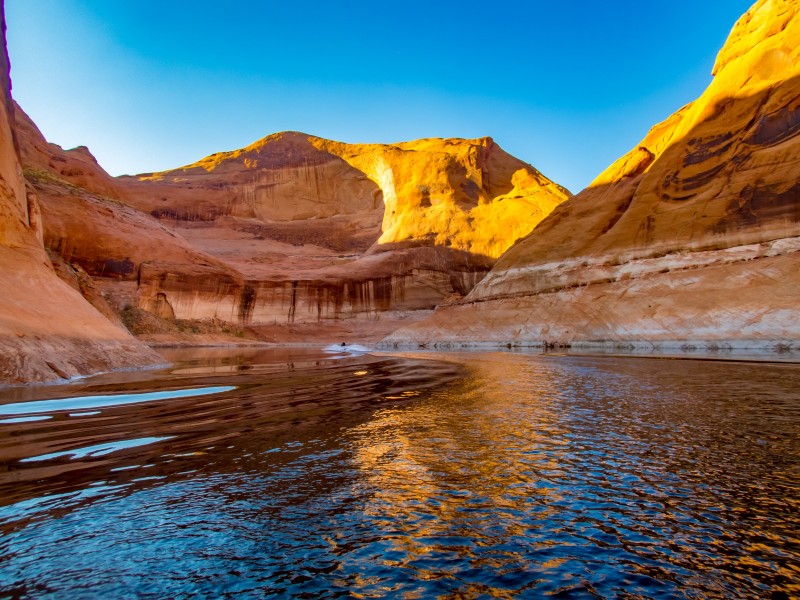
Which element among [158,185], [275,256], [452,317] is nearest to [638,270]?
[452,317]

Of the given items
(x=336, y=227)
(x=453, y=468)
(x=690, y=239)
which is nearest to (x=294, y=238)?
(x=336, y=227)

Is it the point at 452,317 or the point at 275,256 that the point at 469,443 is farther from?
the point at 275,256

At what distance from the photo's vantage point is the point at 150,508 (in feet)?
11.4

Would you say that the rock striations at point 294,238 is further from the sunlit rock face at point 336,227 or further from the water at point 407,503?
the water at point 407,503

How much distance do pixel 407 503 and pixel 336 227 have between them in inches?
4268

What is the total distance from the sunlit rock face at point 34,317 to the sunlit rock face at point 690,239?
27726 millimetres

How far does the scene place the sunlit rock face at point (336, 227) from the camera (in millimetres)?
65125

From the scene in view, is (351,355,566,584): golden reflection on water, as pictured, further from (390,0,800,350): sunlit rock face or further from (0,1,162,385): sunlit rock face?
(390,0,800,350): sunlit rock face

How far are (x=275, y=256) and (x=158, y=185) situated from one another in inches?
1960

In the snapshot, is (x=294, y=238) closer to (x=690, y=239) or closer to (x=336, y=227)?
(x=336, y=227)

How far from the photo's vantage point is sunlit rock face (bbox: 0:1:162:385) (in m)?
11.5

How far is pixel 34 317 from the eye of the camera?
1281cm

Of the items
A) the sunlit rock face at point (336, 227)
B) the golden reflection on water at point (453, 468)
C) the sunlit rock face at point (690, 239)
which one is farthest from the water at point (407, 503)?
the sunlit rock face at point (336, 227)

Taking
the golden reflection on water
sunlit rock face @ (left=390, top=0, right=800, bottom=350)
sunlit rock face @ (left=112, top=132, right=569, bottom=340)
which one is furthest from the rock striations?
sunlit rock face @ (left=390, top=0, right=800, bottom=350)
